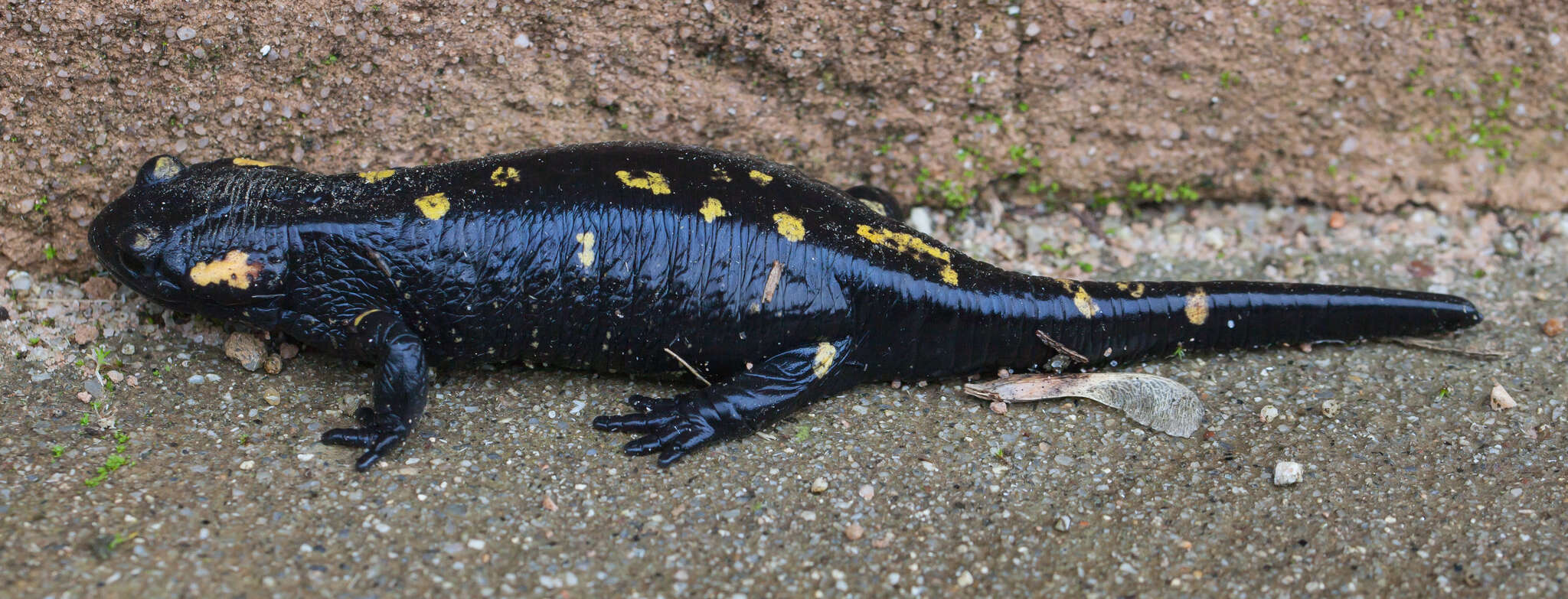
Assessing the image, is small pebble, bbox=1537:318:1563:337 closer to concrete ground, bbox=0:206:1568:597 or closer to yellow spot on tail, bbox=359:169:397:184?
concrete ground, bbox=0:206:1568:597

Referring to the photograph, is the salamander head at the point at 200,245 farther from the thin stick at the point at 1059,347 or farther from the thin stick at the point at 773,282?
the thin stick at the point at 1059,347

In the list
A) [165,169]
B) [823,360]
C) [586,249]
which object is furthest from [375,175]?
[823,360]

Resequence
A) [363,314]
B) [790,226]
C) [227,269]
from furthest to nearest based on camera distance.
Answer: [790,226] < [363,314] < [227,269]

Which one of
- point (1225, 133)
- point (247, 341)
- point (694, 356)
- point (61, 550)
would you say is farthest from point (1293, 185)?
point (61, 550)

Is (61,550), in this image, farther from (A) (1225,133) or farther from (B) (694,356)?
(A) (1225,133)

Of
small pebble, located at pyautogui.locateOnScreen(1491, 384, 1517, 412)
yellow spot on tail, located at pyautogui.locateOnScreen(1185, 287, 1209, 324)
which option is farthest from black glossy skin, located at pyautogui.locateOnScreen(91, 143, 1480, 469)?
small pebble, located at pyautogui.locateOnScreen(1491, 384, 1517, 412)

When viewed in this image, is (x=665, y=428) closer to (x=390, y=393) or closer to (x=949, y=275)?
(x=390, y=393)

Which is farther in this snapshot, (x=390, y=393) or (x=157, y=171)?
(x=157, y=171)
